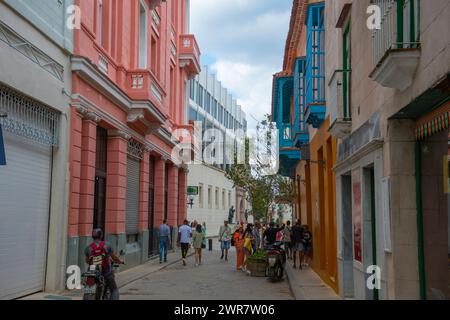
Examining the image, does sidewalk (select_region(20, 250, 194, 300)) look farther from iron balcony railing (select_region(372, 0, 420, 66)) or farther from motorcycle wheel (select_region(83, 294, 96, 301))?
iron balcony railing (select_region(372, 0, 420, 66))

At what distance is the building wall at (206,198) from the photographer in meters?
39.5

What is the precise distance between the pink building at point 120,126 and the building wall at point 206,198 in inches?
543

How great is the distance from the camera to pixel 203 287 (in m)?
14.0

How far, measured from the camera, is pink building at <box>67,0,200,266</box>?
43.5 feet

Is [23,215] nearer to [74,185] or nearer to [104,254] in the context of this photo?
[74,185]

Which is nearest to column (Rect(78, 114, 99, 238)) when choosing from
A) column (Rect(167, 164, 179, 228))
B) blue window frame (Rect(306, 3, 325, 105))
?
blue window frame (Rect(306, 3, 325, 105))

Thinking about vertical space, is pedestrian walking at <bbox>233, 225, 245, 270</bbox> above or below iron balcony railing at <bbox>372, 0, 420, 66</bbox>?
below

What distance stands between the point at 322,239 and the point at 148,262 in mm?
7553

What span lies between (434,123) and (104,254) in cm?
566

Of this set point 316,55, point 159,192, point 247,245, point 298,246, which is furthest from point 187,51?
point 316,55

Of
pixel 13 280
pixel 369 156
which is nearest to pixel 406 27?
pixel 369 156

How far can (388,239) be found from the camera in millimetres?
7496

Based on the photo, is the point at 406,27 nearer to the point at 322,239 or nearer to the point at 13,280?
the point at 13,280

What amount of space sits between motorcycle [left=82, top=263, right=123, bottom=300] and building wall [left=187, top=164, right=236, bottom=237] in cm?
2883
